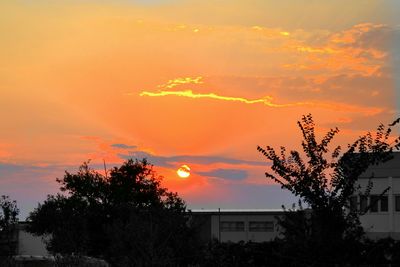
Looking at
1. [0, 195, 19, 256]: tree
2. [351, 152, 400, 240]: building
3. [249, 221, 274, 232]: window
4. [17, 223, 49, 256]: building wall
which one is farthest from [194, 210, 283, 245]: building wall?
[0, 195, 19, 256]: tree

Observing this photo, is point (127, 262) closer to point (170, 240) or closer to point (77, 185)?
point (170, 240)

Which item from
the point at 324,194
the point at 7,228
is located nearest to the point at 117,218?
the point at 7,228

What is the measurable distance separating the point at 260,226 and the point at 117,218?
39.4 m

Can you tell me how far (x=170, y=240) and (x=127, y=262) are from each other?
3.82 metres

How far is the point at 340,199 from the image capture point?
15.1 metres

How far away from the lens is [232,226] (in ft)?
277

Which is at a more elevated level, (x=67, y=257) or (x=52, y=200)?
(x=52, y=200)

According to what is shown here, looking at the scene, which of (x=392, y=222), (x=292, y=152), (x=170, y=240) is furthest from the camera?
(x=392, y=222)

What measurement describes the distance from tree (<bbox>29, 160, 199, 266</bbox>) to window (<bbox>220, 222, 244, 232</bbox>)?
21837mm

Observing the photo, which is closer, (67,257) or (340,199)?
(340,199)

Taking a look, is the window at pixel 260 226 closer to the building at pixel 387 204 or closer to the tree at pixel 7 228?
the building at pixel 387 204

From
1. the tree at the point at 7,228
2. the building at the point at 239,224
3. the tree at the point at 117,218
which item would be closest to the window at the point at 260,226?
the building at the point at 239,224

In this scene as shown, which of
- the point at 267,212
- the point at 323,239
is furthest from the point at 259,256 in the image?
the point at 267,212

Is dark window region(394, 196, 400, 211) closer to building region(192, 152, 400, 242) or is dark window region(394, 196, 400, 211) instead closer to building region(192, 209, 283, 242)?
building region(192, 152, 400, 242)
